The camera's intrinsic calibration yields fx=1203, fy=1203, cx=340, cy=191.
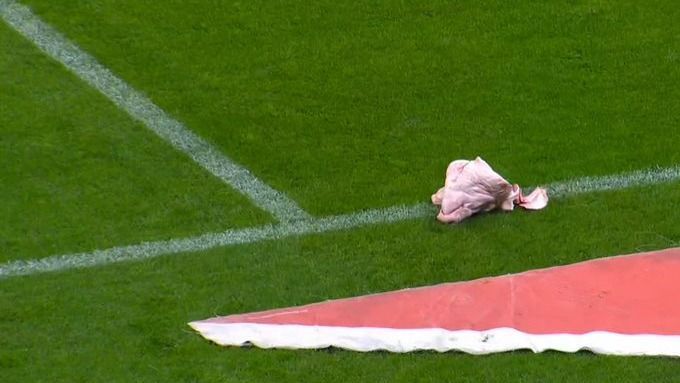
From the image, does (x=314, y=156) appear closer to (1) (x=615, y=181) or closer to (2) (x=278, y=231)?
(2) (x=278, y=231)

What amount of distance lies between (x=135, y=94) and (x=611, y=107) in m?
3.28

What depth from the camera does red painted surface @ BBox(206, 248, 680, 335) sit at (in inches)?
244

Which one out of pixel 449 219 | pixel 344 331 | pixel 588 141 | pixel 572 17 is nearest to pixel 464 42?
pixel 572 17

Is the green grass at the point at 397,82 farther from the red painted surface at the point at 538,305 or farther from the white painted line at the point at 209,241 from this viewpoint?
the red painted surface at the point at 538,305

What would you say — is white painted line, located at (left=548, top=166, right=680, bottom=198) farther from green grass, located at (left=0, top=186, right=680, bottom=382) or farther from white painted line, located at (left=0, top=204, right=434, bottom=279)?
white painted line, located at (left=0, top=204, right=434, bottom=279)

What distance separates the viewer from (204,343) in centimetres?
614

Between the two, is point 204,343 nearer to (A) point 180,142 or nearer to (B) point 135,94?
(A) point 180,142

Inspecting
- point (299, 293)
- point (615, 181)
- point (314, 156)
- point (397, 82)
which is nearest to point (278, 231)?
point (299, 293)

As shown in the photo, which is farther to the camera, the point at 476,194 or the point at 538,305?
the point at 476,194

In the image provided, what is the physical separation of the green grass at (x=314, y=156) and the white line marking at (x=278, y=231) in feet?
0.26

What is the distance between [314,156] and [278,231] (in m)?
0.83

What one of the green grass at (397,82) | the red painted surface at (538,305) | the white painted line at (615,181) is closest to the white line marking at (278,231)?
the white painted line at (615,181)

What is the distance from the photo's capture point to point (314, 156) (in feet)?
25.4

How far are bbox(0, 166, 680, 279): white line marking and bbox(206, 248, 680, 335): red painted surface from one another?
0.76 m
